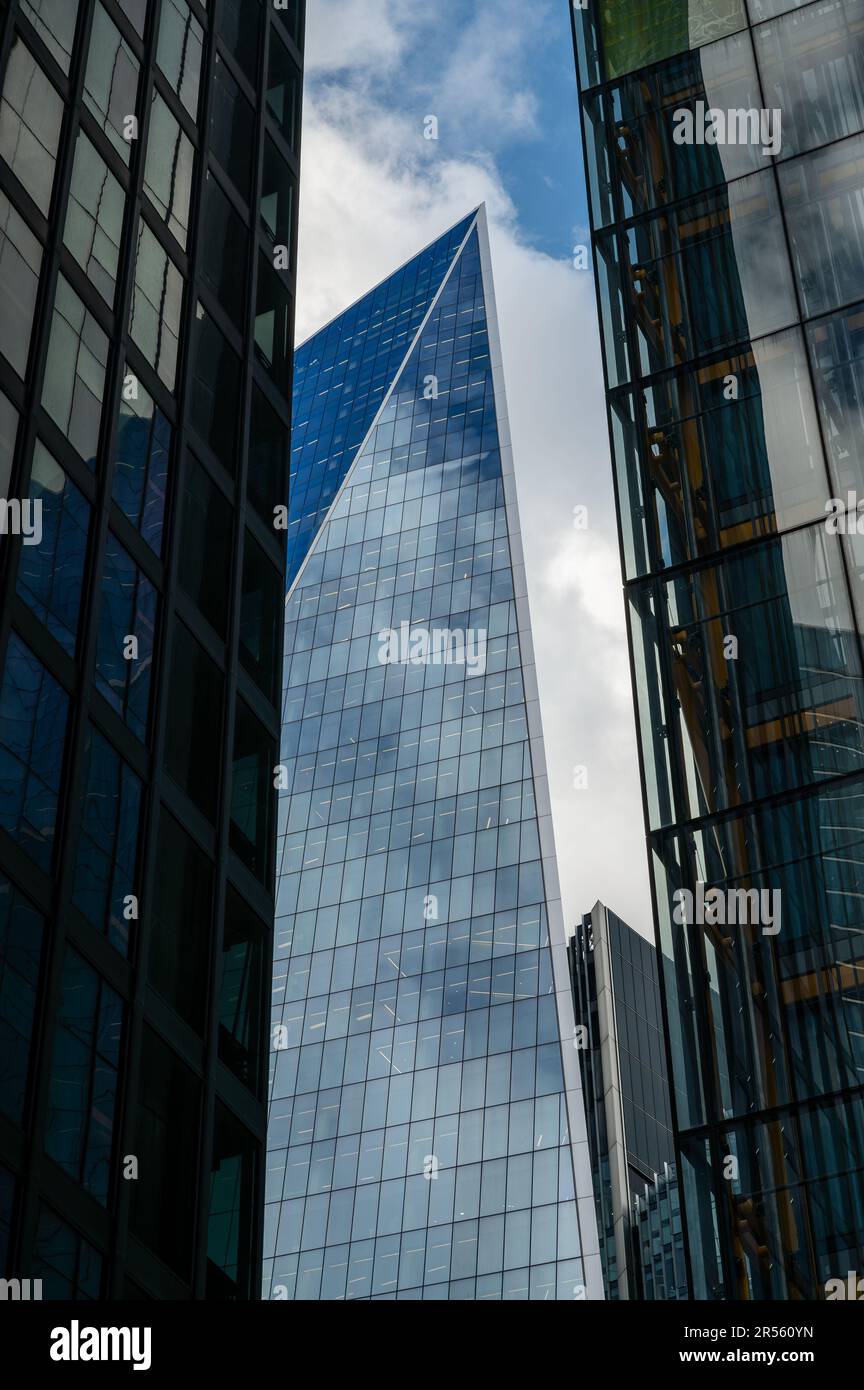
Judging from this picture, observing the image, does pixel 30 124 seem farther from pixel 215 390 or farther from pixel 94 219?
pixel 215 390

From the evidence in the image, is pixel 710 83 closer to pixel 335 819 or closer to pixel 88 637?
pixel 88 637

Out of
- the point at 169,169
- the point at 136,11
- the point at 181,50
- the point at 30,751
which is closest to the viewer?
the point at 30,751

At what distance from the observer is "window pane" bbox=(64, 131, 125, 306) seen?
3272 centimetres

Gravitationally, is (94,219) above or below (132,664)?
above

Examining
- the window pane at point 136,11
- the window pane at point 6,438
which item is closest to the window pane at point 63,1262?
the window pane at point 6,438

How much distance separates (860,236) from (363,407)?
128485mm

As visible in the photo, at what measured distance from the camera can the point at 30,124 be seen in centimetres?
3138

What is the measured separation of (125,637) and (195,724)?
3.49 metres

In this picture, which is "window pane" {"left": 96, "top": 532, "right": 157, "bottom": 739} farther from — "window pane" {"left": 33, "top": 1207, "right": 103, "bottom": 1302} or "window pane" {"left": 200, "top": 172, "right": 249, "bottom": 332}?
"window pane" {"left": 200, "top": 172, "right": 249, "bottom": 332}

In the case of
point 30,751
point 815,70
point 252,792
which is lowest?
point 30,751

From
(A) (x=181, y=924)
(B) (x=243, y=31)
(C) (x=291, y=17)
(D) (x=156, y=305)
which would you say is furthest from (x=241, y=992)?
(C) (x=291, y=17)

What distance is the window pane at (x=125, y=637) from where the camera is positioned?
30.7 metres

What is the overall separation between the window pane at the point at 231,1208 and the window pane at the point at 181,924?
2.19 metres
